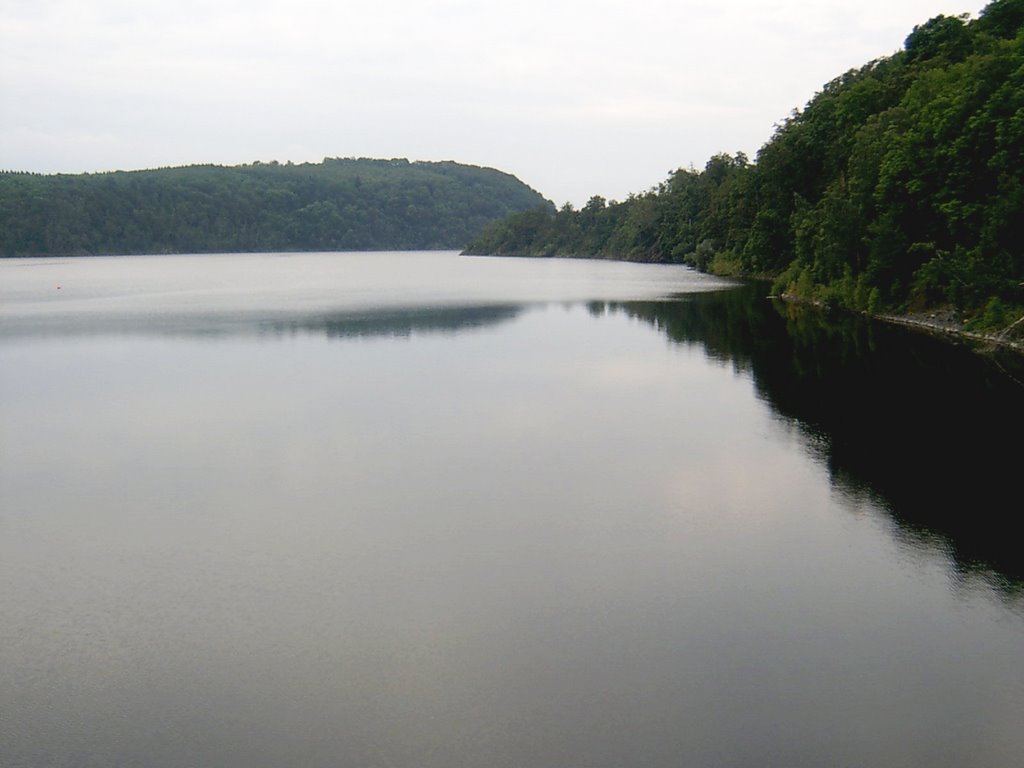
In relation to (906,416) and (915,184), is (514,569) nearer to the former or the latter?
(906,416)

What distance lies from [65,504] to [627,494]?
1053 centimetres

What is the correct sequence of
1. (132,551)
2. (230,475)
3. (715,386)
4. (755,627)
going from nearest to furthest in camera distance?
(755,627), (132,551), (230,475), (715,386)

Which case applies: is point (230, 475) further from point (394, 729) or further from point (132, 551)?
point (394, 729)

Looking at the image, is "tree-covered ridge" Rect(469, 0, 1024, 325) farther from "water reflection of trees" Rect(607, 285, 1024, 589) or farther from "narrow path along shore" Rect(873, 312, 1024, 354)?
"water reflection of trees" Rect(607, 285, 1024, 589)

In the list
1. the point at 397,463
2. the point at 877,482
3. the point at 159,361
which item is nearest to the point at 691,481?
the point at 877,482

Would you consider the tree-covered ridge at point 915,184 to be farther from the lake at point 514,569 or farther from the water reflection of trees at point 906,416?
the lake at point 514,569

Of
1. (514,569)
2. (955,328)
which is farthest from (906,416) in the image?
(955,328)

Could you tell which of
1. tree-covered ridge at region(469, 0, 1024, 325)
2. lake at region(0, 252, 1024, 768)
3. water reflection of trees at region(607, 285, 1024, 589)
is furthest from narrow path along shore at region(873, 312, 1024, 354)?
lake at region(0, 252, 1024, 768)

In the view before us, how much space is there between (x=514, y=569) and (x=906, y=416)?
14542 mm

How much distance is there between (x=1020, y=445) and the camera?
21141 millimetres

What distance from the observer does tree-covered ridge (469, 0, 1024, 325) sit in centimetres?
3675

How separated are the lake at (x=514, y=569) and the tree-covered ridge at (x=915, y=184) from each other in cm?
805

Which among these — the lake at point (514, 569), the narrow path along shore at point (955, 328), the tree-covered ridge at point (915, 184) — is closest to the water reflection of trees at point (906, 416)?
the lake at point (514, 569)

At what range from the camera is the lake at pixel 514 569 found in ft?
32.3
